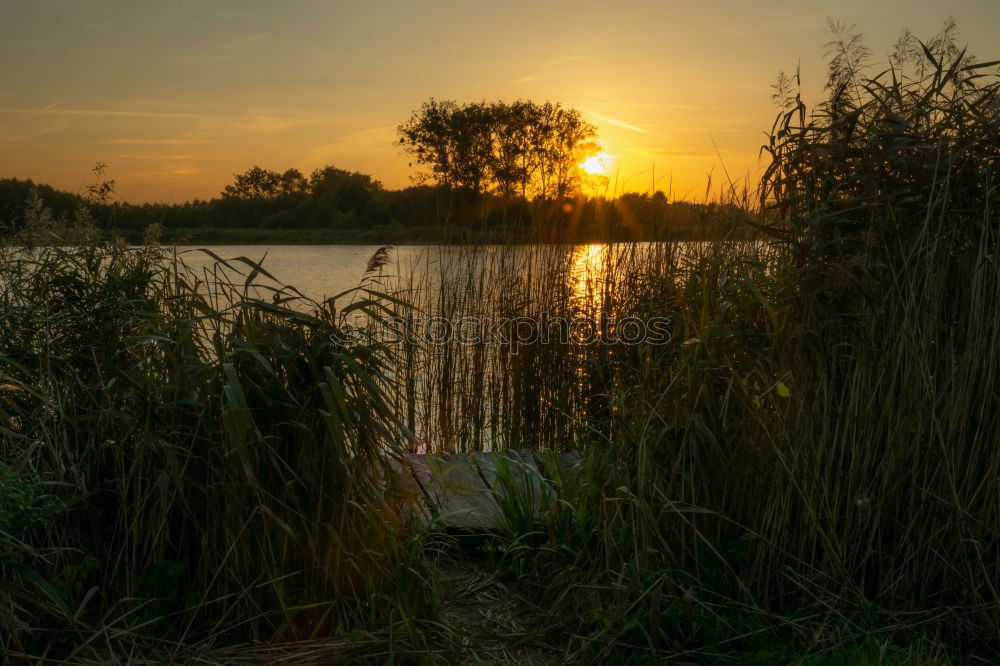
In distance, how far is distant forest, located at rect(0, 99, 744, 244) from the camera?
2713 millimetres

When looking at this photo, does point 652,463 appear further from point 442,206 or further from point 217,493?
point 442,206

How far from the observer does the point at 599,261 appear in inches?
169

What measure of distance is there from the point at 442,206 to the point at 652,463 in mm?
3004

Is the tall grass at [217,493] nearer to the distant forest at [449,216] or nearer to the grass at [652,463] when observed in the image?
the grass at [652,463]

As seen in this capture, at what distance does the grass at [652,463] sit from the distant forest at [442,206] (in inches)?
25.4

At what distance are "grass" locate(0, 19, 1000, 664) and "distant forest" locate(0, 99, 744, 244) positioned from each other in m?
0.65

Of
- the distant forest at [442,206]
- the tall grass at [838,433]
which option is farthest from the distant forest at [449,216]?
the tall grass at [838,433]

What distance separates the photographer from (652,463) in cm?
200

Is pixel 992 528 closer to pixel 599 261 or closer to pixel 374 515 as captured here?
pixel 374 515

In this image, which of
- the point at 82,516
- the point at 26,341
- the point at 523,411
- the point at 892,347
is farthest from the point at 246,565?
the point at 523,411

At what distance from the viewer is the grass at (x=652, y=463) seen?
1.75 meters

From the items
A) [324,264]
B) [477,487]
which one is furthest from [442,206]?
[324,264]

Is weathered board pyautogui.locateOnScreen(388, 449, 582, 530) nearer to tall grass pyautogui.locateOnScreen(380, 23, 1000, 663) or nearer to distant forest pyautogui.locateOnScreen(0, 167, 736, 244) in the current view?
tall grass pyautogui.locateOnScreen(380, 23, 1000, 663)

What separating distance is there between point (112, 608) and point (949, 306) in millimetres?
2227
